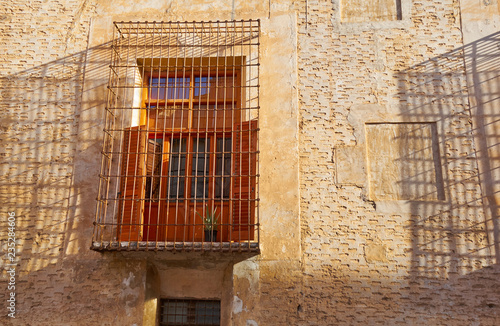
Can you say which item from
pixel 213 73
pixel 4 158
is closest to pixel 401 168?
pixel 213 73

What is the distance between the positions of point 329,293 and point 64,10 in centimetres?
597

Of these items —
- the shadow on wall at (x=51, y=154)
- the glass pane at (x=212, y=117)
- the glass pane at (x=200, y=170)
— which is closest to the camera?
the shadow on wall at (x=51, y=154)

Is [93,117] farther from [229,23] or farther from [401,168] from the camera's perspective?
[401,168]

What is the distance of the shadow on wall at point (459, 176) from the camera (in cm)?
618

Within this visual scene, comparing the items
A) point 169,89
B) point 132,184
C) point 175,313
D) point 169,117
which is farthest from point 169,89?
point 175,313

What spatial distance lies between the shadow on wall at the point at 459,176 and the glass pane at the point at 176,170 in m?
3.25

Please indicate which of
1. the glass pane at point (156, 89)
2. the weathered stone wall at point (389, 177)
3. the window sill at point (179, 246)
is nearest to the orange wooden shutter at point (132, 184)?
the window sill at point (179, 246)

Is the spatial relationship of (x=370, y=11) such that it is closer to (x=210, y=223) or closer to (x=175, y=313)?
(x=210, y=223)

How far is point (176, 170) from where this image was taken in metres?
7.13

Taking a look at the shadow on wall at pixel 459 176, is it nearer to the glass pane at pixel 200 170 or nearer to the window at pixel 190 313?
the window at pixel 190 313

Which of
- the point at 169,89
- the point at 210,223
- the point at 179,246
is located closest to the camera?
the point at 179,246

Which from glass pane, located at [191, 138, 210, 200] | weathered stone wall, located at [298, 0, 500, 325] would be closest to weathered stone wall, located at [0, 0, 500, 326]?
weathered stone wall, located at [298, 0, 500, 325]

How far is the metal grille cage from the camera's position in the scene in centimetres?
651

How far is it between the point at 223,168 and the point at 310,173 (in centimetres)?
122
